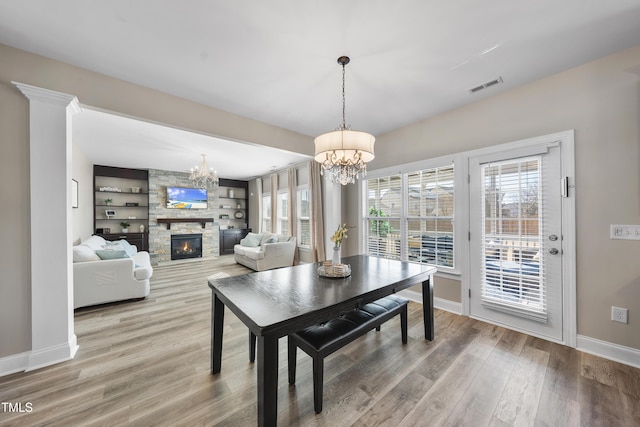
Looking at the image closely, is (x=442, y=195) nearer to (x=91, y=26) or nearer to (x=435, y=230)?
(x=435, y=230)

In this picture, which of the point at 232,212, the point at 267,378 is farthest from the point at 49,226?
the point at 232,212

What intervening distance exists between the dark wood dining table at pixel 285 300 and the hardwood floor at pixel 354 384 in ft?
0.95

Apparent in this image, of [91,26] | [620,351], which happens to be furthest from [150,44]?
[620,351]

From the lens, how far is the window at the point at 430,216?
2.96 metres

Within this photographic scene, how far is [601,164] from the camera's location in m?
1.99

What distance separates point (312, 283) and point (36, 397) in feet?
6.57

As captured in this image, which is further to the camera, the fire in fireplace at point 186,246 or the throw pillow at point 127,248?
the fire in fireplace at point 186,246

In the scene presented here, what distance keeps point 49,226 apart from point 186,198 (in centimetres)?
522

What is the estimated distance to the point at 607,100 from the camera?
1.96 m

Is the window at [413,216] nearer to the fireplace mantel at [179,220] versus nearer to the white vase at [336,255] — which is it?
the white vase at [336,255]

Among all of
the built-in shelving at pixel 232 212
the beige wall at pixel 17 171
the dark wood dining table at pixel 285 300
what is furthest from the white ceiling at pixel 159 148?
the dark wood dining table at pixel 285 300

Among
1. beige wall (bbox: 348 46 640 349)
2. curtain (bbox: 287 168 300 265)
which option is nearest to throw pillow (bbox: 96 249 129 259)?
curtain (bbox: 287 168 300 265)

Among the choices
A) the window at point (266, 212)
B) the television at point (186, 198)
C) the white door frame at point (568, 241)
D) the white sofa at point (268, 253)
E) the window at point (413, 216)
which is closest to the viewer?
the white door frame at point (568, 241)

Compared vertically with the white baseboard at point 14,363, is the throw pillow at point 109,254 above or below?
above
